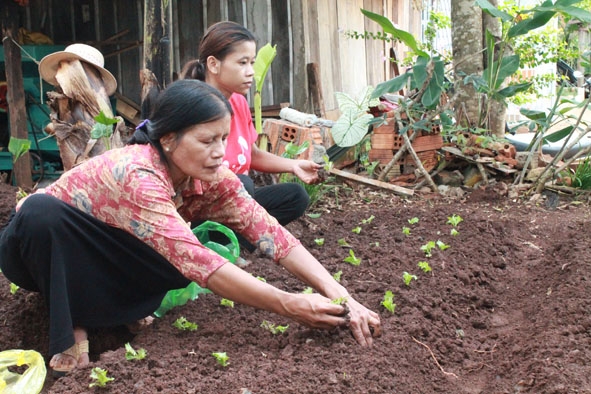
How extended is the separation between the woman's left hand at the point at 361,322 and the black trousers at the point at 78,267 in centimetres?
71

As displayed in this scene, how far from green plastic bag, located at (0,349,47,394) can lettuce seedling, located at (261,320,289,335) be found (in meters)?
0.86

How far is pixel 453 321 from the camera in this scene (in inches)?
121

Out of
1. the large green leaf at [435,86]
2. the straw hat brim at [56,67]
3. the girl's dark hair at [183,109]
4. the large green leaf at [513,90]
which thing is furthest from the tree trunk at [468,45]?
the girl's dark hair at [183,109]

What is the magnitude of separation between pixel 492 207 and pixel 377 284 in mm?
2286

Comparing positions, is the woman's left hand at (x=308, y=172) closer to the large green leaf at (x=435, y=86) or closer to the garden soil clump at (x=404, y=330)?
the garden soil clump at (x=404, y=330)

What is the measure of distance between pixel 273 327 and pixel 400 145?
11.7ft

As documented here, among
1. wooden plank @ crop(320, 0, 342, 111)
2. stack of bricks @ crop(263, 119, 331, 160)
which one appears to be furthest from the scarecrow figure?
→ wooden plank @ crop(320, 0, 342, 111)

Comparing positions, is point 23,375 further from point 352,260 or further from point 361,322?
point 352,260

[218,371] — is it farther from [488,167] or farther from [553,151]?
[553,151]

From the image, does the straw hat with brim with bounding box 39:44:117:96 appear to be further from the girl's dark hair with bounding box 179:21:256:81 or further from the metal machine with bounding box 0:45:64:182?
the metal machine with bounding box 0:45:64:182

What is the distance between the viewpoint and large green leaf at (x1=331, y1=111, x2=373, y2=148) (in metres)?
5.72

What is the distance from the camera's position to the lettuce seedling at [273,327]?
2758 mm

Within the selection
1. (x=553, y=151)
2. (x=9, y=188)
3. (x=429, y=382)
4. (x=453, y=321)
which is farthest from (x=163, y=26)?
(x=553, y=151)

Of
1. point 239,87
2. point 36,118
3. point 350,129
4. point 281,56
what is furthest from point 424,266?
point 36,118
